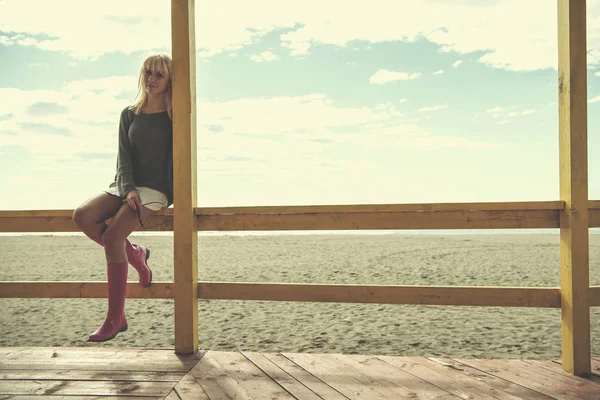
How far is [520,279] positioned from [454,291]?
588 cm

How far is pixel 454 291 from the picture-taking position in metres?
2.60

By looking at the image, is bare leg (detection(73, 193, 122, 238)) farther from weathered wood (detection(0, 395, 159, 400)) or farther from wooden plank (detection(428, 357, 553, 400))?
wooden plank (detection(428, 357, 553, 400))

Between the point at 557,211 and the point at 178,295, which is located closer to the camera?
the point at 557,211

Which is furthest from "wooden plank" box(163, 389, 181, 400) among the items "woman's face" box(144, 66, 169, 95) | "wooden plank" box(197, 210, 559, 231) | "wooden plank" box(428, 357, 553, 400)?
"woman's face" box(144, 66, 169, 95)

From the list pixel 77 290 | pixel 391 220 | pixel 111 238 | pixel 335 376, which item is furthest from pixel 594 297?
pixel 77 290

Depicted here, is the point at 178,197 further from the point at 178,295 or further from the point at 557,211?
the point at 557,211

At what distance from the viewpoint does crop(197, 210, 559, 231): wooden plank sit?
259cm

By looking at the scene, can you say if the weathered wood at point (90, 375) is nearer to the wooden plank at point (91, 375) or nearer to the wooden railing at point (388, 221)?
the wooden plank at point (91, 375)

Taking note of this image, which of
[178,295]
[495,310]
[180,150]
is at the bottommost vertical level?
[495,310]

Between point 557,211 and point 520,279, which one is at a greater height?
point 557,211

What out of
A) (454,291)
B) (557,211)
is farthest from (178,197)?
(557,211)

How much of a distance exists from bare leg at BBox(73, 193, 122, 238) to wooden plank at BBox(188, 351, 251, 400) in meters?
0.86

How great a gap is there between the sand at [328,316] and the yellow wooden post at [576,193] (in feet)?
5.94

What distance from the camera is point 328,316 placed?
570 cm
